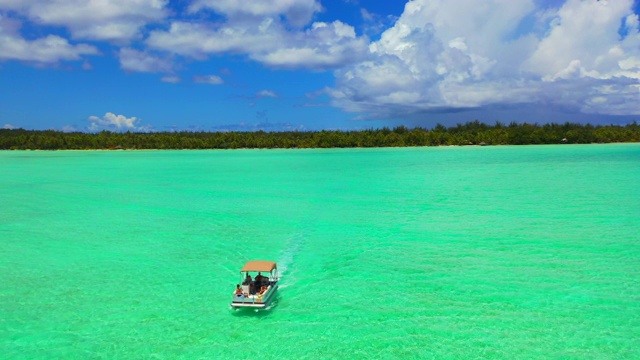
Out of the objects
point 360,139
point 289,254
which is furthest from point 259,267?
point 360,139

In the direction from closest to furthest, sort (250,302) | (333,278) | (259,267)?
(250,302)
(259,267)
(333,278)

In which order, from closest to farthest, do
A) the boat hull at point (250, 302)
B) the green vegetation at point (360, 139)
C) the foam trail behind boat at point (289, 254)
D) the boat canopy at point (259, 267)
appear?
1. the boat hull at point (250, 302)
2. the boat canopy at point (259, 267)
3. the foam trail behind boat at point (289, 254)
4. the green vegetation at point (360, 139)

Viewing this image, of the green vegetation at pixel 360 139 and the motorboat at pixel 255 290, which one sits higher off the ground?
the green vegetation at pixel 360 139

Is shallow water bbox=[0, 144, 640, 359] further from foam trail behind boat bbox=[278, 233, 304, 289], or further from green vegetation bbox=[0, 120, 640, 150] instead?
green vegetation bbox=[0, 120, 640, 150]

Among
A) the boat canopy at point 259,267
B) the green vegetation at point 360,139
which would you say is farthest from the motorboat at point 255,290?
the green vegetation at point 360,139

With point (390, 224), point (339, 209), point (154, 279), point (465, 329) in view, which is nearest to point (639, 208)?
point (390, 224)

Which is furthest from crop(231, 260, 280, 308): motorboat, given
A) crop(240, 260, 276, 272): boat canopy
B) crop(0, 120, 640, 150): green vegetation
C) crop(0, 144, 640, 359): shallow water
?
crop(0, 120, 640, 150): green vegetation

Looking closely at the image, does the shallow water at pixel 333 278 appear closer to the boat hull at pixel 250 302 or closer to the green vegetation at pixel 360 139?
the boat hull at pixel 250 302

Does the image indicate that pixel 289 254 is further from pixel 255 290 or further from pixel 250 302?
pixel 250 302
